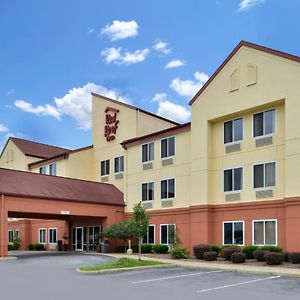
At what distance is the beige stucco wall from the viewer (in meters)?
25.0

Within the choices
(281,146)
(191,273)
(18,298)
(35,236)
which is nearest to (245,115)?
(281,146)

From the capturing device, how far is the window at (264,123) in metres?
26.7

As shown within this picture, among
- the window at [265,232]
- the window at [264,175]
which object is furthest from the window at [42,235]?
the window at [264,175]

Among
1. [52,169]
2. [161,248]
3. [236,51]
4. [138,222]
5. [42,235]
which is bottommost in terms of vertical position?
[42,235]

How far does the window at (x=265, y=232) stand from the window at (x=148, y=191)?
9473 millimetres

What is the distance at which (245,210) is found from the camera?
90.4 feet

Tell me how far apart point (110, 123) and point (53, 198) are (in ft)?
31.8

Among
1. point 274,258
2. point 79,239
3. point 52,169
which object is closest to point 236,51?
point 274,258

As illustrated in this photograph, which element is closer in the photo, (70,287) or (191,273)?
(70,287)

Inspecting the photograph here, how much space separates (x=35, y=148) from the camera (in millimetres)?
50750

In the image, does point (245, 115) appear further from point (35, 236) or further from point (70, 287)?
point (35, 236)

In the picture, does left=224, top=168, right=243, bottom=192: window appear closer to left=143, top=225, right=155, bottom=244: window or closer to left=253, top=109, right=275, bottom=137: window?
left=253, top=109, right=275, bottom=137: window

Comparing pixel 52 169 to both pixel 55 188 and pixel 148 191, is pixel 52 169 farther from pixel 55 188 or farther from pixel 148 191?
pixel 148 191

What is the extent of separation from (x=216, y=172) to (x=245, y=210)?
10.7 ft
